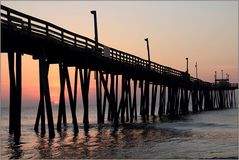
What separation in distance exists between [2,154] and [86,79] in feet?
31.3

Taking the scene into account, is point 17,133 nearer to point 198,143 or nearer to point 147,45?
point 198,143

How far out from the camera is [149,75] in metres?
38.0

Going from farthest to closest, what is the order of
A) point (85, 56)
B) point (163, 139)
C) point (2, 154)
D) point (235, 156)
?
point (85, 56), point (163, 139), point (2, 154), point (235, 156)

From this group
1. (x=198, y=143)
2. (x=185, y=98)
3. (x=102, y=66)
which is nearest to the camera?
(x=198, y=143)

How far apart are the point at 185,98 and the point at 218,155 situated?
4097cm

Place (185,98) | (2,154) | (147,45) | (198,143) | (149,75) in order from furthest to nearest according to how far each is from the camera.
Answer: (185,98) < (147,45) < (149,75) < (198,143) < (2,154)

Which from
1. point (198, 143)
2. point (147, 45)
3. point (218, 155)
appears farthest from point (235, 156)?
point (147, 45)

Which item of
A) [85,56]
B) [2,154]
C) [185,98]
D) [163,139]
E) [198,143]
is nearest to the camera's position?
[2,154]

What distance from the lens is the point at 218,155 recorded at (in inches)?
567

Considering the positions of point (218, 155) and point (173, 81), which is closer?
point (218, 155)

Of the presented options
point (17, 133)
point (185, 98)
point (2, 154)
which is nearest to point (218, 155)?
point (2, 154)

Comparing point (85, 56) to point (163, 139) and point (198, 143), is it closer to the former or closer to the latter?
point (163, 139)

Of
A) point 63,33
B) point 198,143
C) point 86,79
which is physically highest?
point 63,33

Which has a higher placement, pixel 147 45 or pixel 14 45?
pixel 147 45
